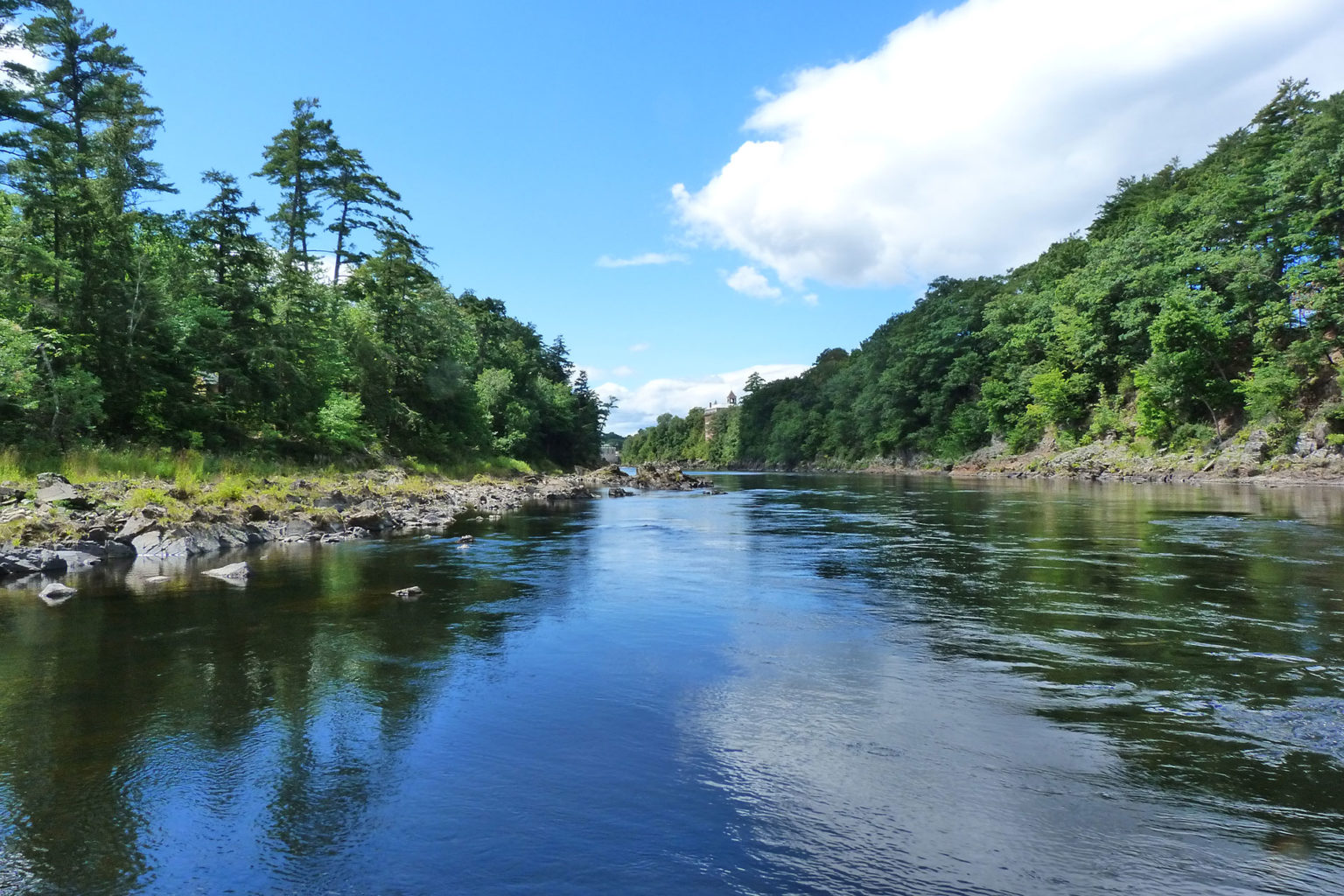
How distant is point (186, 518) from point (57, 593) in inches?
240

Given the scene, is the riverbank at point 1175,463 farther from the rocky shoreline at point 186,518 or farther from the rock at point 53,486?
the rock at point 53,486

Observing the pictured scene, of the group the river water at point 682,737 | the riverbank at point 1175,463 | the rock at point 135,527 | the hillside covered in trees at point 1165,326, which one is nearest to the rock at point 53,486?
the rock at point 135,527

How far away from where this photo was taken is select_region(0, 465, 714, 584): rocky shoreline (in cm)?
1502

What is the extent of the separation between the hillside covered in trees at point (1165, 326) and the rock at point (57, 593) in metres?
51.0

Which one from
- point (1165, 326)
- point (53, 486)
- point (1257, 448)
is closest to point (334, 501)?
point (53, 486)

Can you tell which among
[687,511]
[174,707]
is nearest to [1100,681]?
[174,707]

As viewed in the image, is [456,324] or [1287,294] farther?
[456,324]

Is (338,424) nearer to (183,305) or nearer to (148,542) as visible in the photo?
(183,305)

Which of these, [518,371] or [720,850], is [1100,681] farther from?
[518,371]

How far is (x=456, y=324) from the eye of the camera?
5378cm

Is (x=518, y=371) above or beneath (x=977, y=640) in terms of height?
above

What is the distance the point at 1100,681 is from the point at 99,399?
27334 millimetres

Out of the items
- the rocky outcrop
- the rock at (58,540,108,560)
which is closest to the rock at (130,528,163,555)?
the rock at (58,540,108,560)

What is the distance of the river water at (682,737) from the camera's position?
4.45 m
